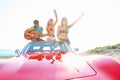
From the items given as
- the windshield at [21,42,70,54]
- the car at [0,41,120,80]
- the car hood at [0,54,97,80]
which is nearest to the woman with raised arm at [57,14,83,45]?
the windshield at [21,42,70,54]

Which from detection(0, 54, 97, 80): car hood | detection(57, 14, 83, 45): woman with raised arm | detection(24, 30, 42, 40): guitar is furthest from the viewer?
detection(57, 14, 83, 45): woman with raised arm

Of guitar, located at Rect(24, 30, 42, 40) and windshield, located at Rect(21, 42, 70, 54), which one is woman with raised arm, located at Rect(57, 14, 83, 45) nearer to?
guitar, located at Rect(24, 30, 42, 40)

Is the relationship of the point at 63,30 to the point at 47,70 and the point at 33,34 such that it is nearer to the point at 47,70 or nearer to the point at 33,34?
the point at 33,34

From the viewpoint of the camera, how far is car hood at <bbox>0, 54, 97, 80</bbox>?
2607 mm

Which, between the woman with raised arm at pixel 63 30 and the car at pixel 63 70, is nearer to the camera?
A: the car at pixel 63 70

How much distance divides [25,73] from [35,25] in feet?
11.9

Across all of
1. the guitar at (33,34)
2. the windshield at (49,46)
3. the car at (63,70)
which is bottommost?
the car at (63,70)

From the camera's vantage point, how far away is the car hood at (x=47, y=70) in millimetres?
2607

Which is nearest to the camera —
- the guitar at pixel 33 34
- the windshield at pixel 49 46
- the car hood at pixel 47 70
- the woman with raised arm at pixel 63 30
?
the car hood at pixel 47 70

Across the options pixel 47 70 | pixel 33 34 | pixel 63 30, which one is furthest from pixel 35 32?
pixel 47 70

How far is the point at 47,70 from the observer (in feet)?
9.02

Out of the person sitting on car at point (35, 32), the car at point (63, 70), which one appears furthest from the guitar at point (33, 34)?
the car at point (63, 70)

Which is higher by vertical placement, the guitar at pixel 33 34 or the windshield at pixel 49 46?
the guitar at pixel 33 34

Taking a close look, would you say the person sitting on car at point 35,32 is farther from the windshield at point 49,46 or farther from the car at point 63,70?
the car at point 63,70
